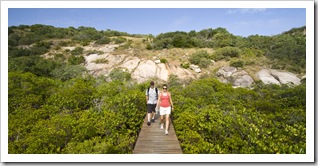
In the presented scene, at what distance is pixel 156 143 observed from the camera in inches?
209

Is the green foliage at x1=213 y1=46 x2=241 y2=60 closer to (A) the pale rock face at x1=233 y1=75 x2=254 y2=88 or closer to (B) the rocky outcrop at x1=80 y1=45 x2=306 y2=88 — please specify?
(B) the rocky outcrop at x1=80 y1=45 x2=306 y2=88

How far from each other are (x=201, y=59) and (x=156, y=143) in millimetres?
18392

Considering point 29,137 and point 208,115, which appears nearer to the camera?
point 29,137

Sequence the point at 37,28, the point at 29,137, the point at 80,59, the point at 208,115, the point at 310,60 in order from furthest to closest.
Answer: the point at 37,28 → the point at 80,59 → the point at 208,115 → the point at 310,60 → the point at 29,137

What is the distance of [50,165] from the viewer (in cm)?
500

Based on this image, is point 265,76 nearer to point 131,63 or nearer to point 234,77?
point 234,77

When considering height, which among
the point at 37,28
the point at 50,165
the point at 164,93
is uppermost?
the point at 37,28

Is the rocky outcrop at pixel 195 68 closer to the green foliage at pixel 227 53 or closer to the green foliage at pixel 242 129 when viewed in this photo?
the green foliage at pixel 227 53

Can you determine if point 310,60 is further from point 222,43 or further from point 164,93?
point 222,43

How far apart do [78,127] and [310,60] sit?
260 inches

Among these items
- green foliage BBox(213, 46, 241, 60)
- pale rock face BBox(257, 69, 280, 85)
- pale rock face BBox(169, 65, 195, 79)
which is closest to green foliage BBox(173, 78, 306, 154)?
pale rock face BBox(257, 69, 280, 85)

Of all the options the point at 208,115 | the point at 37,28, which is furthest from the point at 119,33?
the point at 208,115

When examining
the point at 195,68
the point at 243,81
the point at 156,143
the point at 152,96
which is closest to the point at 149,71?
the point at 195,68

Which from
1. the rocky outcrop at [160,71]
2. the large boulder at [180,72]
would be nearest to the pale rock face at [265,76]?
the rocky outcrop at [160,71]
